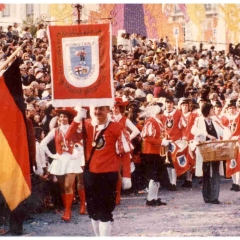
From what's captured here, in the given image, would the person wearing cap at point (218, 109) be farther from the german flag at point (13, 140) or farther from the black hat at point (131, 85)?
the german flag at point (13, 140)

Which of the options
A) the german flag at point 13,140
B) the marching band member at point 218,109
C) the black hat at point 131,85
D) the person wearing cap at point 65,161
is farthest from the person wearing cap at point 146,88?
the german flag at point 13,140

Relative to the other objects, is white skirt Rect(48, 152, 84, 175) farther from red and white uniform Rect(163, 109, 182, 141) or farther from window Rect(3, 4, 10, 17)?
red and white uniform Rect(163, 109, 182, 141)

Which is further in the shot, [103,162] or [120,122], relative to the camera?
[120,122]

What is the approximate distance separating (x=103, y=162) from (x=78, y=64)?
964 millimetres

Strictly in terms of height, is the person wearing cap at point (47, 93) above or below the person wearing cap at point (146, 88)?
above

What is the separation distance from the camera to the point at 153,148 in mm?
7133

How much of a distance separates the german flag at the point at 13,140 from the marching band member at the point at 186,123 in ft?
10.1

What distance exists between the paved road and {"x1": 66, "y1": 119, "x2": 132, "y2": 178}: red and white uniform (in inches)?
41.7

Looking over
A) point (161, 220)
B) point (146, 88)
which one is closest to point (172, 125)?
point (146, 88)

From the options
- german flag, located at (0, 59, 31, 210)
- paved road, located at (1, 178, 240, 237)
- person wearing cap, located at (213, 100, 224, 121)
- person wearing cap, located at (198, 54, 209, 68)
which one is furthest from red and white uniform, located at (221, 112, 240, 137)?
german flag, located at (0, 59, 31, 210)

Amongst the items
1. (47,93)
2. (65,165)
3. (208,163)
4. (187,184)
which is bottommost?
(187,184)

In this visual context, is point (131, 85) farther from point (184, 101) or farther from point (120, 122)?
point (120, 122)

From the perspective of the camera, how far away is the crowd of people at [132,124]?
5.27 m

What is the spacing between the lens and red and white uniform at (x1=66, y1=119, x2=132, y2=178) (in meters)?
5.21
